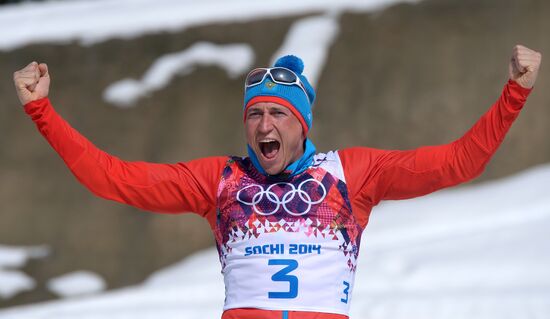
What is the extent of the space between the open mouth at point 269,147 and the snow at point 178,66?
4.69m

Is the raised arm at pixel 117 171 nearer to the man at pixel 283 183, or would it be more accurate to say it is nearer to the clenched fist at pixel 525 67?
the man at pixel 283 183

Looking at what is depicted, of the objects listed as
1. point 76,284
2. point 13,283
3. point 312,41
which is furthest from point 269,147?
point 312,41

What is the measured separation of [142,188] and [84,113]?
477 cm

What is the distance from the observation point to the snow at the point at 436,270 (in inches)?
208

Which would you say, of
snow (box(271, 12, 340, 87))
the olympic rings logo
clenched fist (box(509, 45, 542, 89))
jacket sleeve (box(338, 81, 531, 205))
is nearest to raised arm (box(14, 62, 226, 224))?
the olympic rings logo

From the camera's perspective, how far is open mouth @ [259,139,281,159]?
2.74m

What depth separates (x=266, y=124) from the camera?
2.73 metres

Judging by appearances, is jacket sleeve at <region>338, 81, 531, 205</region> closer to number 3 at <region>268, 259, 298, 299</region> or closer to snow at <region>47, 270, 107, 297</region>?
number 3 at <region>268, 259, 298, 299</region>

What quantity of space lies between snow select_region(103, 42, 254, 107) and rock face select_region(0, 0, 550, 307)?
62mm

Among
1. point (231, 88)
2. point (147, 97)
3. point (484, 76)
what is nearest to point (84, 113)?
point (147, 97)

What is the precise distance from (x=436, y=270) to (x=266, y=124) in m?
3.30

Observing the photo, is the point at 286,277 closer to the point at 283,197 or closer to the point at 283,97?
the point at 283,197

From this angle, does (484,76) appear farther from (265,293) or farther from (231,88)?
(265,293)

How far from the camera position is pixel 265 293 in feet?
8.54
